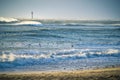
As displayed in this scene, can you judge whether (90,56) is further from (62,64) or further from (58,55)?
(62,64)

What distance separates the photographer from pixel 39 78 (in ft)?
15.0

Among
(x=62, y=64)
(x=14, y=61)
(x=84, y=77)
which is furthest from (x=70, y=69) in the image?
(x=14, y=61)

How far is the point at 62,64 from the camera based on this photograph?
613 cm

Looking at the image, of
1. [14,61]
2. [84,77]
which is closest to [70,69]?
[84,77]

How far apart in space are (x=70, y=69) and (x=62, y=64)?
0.55 meters

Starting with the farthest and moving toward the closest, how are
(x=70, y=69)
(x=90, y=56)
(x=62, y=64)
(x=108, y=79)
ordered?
(x=90, y=56) < (x=62, y=64) < (x=70, y=69) < (x=108, y=79)

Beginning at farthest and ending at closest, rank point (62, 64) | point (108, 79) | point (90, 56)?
point (90, 56) → point (62, 64) → point (108, 79)

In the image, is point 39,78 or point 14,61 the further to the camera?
point 14,61

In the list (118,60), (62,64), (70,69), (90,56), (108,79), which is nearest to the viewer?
(108,79)

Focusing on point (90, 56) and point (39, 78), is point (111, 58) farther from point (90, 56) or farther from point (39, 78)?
point (39, 78)

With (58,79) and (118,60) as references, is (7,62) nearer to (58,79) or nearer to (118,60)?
(58,79)

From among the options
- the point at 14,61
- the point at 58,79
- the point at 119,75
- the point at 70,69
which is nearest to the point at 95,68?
the point at 70,69

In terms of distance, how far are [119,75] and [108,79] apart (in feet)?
1.20

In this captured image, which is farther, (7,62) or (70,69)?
(7,62)
